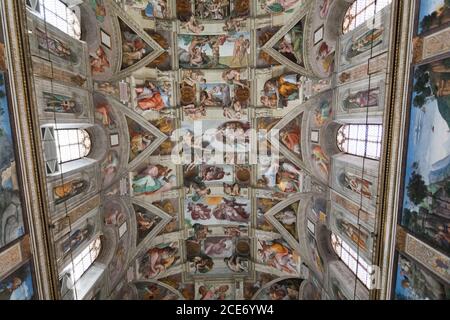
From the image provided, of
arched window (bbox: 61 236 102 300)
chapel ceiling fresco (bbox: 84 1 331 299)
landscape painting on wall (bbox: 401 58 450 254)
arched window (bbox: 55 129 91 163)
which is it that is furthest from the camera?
chapel ceiling fresco (bbox: 84 1 331 299)

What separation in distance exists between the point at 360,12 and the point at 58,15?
8.91 m

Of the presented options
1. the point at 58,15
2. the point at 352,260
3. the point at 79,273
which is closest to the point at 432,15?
the point at 352,260

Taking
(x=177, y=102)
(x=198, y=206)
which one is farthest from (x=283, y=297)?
(x=177, y=102)

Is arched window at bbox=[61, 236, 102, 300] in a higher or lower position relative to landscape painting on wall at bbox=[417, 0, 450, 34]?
lower

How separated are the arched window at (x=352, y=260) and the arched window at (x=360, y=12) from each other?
6757 millimetres

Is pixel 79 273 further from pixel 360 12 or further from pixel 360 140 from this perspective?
pixel 360 12

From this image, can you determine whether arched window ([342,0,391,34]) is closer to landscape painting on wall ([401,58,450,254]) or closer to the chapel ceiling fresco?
the chapel ceiling fresco

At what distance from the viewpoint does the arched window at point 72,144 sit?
9.59m

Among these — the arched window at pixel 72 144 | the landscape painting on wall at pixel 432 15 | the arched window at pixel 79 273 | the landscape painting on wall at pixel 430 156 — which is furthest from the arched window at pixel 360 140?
the arched window at pixel 79 273

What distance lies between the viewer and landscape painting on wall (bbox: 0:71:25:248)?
6.13 metres

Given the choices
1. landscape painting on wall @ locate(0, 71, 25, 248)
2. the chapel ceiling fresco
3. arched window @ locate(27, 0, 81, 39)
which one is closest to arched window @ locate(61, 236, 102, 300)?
the chapel ceiling fresco

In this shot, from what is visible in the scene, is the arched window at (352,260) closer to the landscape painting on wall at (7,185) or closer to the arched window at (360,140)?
the arched window at (360,140)

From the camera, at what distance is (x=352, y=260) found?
397 inches

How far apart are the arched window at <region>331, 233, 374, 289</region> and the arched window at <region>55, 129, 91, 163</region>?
9396 millimetres
